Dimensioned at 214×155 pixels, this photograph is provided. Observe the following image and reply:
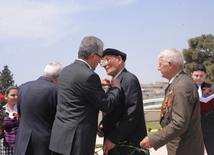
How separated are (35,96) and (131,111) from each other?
129 cm

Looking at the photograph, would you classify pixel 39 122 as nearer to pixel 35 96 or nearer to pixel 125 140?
pixel 35 96

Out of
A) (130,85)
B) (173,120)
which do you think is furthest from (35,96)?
(173,120)

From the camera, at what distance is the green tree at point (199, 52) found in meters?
34.5

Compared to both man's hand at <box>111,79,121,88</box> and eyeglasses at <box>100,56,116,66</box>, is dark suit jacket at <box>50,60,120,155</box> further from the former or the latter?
eyeglasses at <box>100,56,116,66</box>

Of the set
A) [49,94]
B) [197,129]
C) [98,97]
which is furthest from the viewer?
[49,94]

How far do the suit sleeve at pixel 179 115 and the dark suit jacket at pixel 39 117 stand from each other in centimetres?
139

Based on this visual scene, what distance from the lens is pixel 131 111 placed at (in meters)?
3.29

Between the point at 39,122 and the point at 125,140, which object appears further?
the point at 39,122

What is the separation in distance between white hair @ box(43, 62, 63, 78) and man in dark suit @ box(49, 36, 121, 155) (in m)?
0.76

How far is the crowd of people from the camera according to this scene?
304cm

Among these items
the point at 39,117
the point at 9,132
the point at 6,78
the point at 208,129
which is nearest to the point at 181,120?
the point at 39,117

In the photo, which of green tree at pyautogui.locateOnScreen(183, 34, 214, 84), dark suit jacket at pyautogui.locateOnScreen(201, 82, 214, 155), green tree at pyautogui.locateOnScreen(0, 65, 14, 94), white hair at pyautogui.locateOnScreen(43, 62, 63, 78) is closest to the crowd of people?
white hair at pyautogui.locateOnScreen(43, 62, 63, 78)

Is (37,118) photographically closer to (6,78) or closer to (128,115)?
(128,115)

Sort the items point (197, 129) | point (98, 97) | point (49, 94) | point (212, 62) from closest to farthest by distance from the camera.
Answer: point (98, 97), point (197, 129), point (49, 94), point (212, 62)
